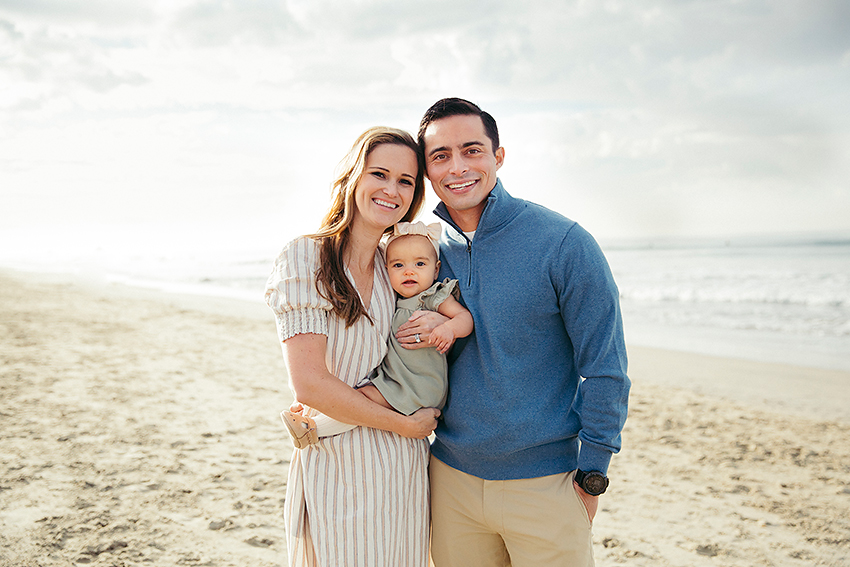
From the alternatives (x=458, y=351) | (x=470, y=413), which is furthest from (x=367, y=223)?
(x=470, y=413)

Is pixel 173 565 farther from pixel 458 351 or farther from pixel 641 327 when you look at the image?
pixel 641 327

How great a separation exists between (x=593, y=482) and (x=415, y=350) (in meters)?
0.83

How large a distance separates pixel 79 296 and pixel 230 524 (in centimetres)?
1510

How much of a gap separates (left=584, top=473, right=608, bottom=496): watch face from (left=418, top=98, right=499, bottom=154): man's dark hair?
53.9 inches

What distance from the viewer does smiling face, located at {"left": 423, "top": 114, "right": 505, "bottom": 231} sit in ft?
7.75

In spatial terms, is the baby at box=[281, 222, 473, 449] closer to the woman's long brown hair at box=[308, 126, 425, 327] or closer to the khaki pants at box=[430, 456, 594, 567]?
the woman's long brown hair at box=[308, 126, 425, 327]

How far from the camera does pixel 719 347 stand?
32.5 feet

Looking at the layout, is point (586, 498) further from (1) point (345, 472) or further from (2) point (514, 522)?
(1) point (345, 472)

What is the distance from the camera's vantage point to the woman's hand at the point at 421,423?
2217mm

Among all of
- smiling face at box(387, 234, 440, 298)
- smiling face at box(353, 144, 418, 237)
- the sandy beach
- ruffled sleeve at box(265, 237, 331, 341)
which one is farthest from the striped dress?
the sandy beach

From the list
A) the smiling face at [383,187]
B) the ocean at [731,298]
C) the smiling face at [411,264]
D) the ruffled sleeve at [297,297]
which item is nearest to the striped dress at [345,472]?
the ruffled sleeve at [297,297]

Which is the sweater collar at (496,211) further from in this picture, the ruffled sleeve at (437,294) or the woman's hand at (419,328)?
the woman's hand at (419,328)

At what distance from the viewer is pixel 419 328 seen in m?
2.21

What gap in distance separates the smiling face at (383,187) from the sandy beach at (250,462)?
2485mm
